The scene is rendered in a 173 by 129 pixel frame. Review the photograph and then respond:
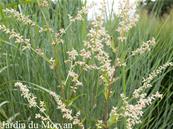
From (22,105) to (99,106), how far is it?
49 centimetres

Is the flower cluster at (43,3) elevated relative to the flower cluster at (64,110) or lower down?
elevated

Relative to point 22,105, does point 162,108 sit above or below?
below

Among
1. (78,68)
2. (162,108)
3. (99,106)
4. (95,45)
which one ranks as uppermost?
(95,45)

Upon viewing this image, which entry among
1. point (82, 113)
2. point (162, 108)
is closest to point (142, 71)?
point (162, 108)

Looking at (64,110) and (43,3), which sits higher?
(43,3)

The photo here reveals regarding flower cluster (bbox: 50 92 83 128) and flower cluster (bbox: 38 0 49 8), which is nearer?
flower cluster (bbox: 50 92 83 128)

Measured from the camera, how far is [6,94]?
2.62 meters

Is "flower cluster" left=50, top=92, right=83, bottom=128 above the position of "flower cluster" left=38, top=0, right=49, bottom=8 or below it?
below

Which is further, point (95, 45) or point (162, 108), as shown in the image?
point (162, 108)

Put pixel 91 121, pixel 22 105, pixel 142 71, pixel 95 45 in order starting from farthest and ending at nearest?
pixel 142 71 → pixel 22 105 → pixel 91 121 → pixel 95 45

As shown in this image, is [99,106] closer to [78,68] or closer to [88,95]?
[88,95]

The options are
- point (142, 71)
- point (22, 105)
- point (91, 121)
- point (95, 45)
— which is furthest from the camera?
point (142, 71)

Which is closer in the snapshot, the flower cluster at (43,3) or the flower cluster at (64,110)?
the flower cluster at (64,110)

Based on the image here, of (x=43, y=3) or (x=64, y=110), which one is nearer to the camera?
(x=64, y=110)
